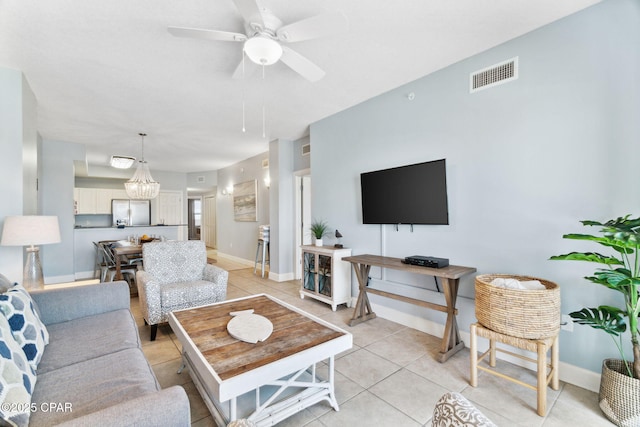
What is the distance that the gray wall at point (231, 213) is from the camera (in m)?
6.55

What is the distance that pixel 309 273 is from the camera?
415 cm

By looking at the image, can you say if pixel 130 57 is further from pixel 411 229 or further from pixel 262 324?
pixel 411 229

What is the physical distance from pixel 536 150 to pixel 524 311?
1.29 m

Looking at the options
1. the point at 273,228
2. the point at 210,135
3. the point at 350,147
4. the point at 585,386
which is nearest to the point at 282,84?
the point at 350,147

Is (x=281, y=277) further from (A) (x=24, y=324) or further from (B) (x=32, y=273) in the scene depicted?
(A) (x=24, y=324)

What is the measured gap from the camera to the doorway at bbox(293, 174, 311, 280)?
5.43 m

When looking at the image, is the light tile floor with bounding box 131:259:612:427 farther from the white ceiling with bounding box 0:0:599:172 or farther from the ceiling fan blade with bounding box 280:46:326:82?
the white ceiling with bounding box 0:0:599:172

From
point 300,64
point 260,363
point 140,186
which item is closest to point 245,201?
point 140,186

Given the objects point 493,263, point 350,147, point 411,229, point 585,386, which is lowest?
point 585,386

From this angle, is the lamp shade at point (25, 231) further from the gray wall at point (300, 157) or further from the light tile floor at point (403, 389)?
the gray wall at point (300, 157)

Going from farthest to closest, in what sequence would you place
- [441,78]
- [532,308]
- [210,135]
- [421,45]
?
[210,135], [441,78], [421,45], [532,308]

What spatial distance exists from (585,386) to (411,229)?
1778mm

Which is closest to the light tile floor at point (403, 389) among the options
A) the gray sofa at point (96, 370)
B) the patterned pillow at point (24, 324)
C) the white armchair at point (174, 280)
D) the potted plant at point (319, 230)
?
the white armchair at point (174, 280)

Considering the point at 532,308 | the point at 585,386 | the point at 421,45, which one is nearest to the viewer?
the point at 532,308
